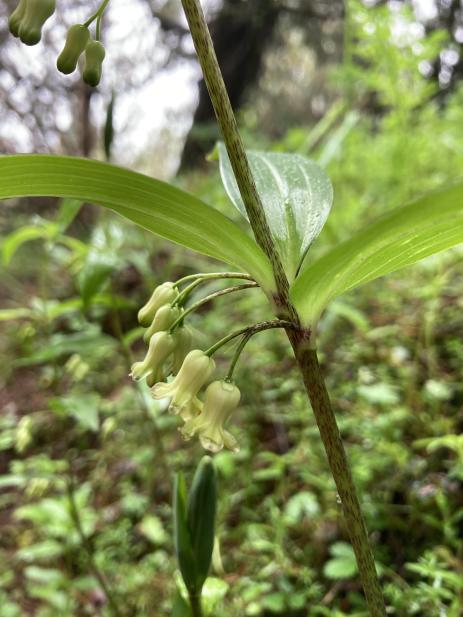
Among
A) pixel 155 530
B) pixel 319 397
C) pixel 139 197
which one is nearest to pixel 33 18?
pixel 139 197

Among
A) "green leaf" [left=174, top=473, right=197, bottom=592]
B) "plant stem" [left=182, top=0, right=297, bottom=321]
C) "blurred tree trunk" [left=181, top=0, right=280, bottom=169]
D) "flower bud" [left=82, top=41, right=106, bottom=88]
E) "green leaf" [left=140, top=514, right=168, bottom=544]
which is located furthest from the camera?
"blurred tree trunk" [left=181, top=0, right=280, bottom=169]

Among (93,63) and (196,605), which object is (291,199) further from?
(196,605)

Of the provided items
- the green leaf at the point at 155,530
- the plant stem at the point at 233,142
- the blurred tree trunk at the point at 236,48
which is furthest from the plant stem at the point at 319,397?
the blurred tree trunk at the point at 236,48

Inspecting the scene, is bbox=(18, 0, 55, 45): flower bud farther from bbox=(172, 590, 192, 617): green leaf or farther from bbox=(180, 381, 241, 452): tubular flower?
bbox=(172, 590, 192, 617): green leaf

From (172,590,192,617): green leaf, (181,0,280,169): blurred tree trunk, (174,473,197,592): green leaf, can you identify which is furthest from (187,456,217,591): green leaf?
(181,0,280,169): blurred tree trunk

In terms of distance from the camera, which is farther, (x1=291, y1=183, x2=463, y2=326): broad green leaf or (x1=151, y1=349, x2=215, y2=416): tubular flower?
(x1=151, y1=349, x2=215, y2=416): tubular flower

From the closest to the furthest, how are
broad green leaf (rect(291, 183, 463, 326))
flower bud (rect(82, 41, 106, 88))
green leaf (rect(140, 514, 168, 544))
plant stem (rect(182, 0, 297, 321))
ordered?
broad green leaf (rect(291, 183, 463, 326)) → plant stem (rect(182, 0, 297, 321)) → flower bud (rect(82, 41, 106, 88)) → green leaf (rect(140, 514, 168, 544))

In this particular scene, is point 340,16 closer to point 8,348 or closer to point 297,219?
point 8,348
